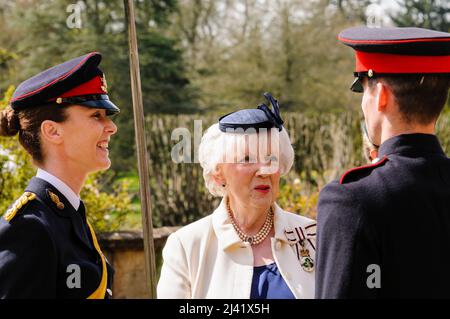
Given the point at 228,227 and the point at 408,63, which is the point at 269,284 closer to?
the point at 228,227

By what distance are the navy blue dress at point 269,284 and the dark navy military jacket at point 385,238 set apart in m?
0.87

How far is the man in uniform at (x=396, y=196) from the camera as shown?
229cm

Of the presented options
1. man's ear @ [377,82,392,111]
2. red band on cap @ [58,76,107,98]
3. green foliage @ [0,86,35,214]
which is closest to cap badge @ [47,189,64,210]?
red band on cap @ [58,76,107,98]

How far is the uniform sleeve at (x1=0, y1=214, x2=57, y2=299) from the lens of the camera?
2496 mm

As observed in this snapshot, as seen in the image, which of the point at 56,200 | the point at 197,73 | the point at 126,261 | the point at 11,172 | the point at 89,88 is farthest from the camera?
the point at 197,73

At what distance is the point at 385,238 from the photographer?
7.53 feet

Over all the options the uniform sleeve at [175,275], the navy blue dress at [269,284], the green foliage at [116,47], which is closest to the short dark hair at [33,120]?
the uniform sleeve at [175,275]

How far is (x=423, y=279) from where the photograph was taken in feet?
7.59

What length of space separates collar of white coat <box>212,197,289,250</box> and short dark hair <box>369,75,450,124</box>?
1.20 metres

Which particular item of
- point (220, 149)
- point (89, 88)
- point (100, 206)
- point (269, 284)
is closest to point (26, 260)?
point (89, 88)

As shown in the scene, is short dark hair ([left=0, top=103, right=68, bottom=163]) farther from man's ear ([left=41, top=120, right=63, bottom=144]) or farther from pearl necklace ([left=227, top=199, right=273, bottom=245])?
pearl necklace ([left=227, top=199, right=273, bottom=245])

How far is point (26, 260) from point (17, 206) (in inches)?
10.1
